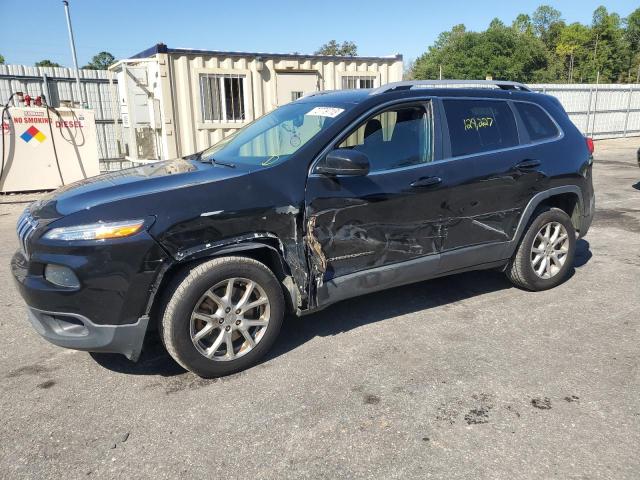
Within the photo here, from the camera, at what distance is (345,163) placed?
11.0 feet

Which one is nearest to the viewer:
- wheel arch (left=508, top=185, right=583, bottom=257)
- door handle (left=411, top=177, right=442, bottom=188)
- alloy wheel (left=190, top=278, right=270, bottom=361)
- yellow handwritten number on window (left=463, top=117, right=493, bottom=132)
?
alloy wheel (left=190, top=278, right=270, bottom=361)

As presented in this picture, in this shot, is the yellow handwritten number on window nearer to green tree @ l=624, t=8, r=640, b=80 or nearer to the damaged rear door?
the damaged rear door

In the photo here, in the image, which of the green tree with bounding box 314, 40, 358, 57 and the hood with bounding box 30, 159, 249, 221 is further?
the green tree with bounding box 314, 40, 358, 57

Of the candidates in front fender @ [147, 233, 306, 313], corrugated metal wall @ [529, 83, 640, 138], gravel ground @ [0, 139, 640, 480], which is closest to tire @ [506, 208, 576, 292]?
gravel ground @ [0, 139, 640, 480]

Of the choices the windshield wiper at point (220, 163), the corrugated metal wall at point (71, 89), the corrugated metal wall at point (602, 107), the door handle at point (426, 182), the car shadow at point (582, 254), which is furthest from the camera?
the corrugated metal wall at point (602, 107)

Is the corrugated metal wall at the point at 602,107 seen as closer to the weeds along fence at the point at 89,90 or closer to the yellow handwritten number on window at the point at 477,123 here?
the weeds along fence at the point at 89,90

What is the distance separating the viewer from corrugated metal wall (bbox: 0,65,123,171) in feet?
47.2

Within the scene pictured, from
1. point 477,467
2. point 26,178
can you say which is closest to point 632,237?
point 477,467

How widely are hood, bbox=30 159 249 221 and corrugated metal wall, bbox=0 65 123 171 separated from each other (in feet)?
38.1

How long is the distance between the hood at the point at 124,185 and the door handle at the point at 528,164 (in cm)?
Answer: 236

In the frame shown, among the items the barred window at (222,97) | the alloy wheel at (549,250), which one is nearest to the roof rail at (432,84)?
the alloy wheel at (549,250)

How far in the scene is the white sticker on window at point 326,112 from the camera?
147 inches

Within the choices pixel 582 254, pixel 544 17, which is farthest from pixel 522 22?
pixel 582 254

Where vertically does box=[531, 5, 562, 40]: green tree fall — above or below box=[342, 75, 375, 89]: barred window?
above
